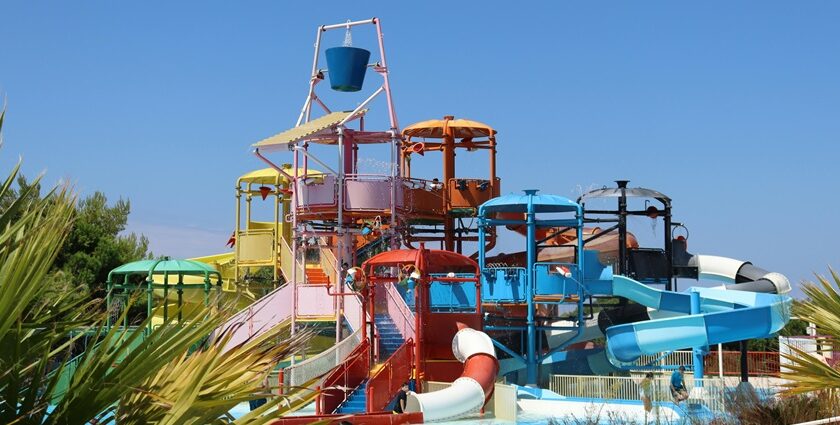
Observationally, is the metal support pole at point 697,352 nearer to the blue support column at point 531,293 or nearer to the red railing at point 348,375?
the blue support column at point 531,293

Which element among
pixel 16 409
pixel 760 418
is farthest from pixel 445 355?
pixel 16 409

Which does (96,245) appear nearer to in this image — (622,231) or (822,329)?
(622,231)

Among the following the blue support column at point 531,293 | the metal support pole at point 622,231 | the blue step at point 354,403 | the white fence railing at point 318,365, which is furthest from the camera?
the metal support pole at point 622,231

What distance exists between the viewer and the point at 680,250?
29.5 metres

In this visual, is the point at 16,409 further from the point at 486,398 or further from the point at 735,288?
the point at 735,288

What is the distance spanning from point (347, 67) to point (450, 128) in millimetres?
4508

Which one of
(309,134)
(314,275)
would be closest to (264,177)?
(314,275)

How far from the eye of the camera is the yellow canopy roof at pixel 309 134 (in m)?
27.1

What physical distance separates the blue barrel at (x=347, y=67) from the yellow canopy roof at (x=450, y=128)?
3667mm

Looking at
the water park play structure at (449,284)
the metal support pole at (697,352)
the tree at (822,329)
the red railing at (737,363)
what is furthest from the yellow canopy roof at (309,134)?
the tree at (822,329)

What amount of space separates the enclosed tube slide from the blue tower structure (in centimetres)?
267

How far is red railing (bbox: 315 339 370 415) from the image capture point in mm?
22391

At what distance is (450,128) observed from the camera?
32062 millimetres

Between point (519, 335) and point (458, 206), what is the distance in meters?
4.26
